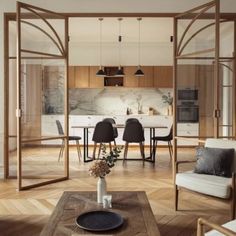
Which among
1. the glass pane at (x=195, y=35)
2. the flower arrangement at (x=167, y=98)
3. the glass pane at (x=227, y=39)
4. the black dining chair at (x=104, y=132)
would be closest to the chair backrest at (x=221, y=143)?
the glass pane at (x=195, y=35)

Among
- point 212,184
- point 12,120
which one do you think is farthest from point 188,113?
point 12,120

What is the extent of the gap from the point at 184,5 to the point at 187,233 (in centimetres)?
365

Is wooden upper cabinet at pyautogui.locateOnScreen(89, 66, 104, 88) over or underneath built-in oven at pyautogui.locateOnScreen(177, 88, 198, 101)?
over

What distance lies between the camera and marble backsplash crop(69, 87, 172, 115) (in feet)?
32.9

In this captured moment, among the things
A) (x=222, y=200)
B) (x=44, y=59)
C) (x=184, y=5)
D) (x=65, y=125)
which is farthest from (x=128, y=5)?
(x=222, y=200)

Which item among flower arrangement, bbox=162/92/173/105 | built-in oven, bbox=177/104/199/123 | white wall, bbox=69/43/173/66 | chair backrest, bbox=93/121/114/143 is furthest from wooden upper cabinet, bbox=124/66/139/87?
built-in oven, bbox=177/104/199/123

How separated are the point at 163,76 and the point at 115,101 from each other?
1.53 meters

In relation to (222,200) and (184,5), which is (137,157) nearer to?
(184,5)

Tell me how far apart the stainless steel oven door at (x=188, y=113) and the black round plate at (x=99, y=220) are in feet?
9.93

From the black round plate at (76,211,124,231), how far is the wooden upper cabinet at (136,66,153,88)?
7154mm

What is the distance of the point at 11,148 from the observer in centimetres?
564

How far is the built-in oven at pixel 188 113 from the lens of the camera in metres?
5.48

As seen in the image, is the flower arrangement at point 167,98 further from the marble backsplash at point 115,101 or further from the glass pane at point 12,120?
the glass pane at point 12,120

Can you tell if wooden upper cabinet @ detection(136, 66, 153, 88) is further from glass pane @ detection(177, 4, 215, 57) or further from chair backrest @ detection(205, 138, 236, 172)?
chair backrest @ detection(205, 138, 236, 172)
